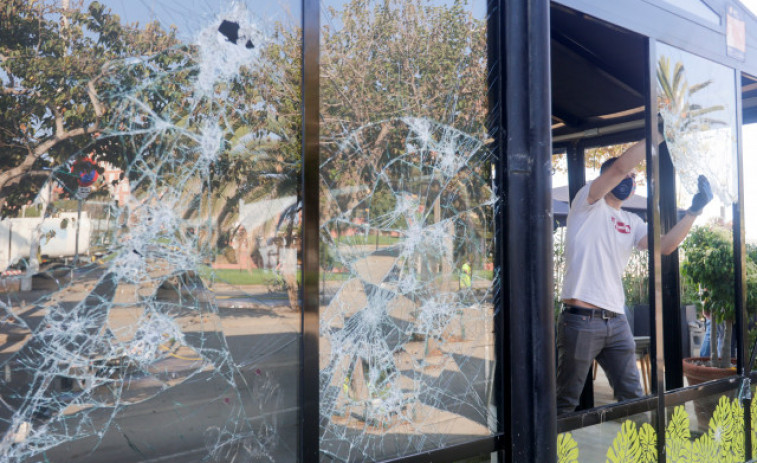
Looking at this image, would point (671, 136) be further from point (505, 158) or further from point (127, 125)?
point (127, 125)

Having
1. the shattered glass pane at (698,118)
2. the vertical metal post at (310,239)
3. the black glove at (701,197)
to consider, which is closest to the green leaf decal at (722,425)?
the black glove at (701,197)

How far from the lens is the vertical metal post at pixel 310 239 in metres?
1.83

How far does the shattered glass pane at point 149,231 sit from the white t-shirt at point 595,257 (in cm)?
186

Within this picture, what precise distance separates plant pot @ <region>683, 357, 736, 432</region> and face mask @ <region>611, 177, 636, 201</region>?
1.28 meters

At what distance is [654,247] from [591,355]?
2.19 ft

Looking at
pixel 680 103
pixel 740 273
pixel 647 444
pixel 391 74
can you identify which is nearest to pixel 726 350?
pixel 740 273

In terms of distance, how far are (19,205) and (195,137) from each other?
1.64 feet

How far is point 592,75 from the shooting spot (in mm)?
3963

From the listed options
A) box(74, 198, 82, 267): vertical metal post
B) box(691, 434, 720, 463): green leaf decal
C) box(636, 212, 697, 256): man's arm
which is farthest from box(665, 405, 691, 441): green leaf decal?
box(74, 198, 82, 267): vertical metal post

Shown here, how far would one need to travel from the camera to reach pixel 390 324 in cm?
208

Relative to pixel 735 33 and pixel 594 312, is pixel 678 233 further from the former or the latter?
pixel 735 33

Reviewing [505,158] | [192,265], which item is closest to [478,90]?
[505,158]

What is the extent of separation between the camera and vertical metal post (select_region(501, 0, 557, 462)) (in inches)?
88.7

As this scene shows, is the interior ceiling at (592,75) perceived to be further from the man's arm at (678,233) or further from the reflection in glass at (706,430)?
the reflection in glass at (706,430)
